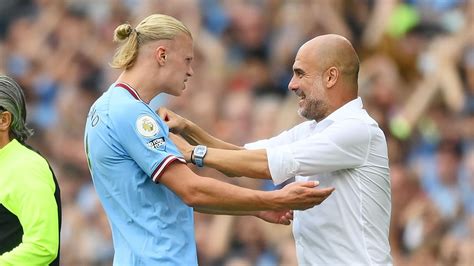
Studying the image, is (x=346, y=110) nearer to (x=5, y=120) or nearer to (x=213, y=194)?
(x=213, y=194)

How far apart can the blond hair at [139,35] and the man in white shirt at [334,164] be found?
510 millimetres

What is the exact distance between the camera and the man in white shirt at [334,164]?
6.13 metres

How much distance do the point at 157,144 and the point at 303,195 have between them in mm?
731

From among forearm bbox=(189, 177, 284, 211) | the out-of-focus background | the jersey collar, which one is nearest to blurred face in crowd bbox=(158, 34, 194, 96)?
the jersey collar

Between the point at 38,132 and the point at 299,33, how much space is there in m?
3.05

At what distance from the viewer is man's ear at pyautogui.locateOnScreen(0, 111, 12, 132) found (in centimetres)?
603

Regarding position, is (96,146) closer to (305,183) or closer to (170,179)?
(170,179)

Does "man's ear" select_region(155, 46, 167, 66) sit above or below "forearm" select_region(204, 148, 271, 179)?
above

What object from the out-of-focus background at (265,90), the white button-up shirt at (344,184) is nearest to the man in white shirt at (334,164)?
the white button-up shirt at (344,184)

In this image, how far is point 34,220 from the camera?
580 centimetres

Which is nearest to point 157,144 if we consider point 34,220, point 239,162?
point 239,162

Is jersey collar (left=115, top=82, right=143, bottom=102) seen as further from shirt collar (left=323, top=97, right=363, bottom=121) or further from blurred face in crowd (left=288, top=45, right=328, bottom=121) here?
shirt collar (left=323, top=97, right=363, bottom=121)

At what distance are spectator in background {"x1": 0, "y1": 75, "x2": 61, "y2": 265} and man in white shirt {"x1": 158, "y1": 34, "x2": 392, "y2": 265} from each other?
0.73 meters

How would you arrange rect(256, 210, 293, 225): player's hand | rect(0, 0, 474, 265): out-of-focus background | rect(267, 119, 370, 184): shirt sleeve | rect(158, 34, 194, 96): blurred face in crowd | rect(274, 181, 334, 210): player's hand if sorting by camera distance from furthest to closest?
rect(0, 0, 474, 265): out-of-focus background < rect(256, 210, 293, 225): player's hand < rect(267, 119, 370, 184): shirt sleeve < rect(158, 34, 194, 96): blurred face in crowd < rect(274, 181, 334, 210): player's hand
